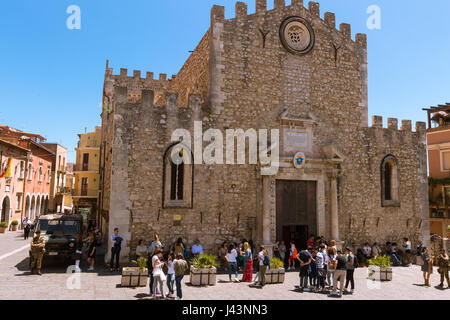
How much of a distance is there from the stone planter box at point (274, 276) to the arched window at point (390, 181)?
8.79 metres

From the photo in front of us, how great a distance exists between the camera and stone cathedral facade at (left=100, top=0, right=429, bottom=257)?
47.6 ft

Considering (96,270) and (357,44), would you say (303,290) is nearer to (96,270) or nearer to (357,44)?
(96,270)

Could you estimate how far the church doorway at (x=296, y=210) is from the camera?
16.2m

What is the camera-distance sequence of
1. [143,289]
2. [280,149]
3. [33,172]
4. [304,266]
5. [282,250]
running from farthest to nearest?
[33,172] < [280,149] < [282,250] < [304,266] < [143,289]

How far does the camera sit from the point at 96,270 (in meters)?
13.5

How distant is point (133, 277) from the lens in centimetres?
1106

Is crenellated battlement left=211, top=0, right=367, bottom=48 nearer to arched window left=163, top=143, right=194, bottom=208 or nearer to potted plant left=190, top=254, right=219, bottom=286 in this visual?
arched window left=163, top=143, right=194, bottom=208

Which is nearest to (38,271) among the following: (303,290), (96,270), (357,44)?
(96,270)

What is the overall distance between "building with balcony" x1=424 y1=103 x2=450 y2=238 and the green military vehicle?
29.6 metres

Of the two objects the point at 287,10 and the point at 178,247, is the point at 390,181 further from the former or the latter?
the point at 178,247

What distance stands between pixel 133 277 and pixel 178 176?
201 inches

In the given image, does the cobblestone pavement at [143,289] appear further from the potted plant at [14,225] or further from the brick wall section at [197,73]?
the potted plant at [14,225]

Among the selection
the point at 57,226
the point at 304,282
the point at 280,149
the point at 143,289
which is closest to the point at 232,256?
the point at 304,282
